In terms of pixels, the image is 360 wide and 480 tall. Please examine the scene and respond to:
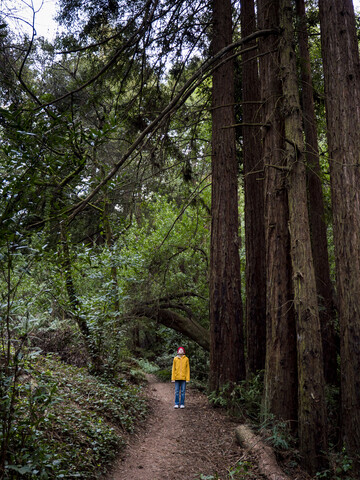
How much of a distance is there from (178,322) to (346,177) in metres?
8.68

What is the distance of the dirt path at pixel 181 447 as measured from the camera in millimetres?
5180

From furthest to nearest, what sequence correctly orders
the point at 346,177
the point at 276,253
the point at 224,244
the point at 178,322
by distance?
1. the point at 178,322
2. the point at 224,244
3. the point at 276,253
4. the point at 346,177

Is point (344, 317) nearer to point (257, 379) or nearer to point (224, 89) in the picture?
point (257, 379)

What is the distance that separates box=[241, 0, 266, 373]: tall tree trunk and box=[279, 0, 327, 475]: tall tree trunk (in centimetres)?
226

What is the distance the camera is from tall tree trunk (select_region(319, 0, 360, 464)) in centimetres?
545

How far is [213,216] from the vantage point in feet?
29.4

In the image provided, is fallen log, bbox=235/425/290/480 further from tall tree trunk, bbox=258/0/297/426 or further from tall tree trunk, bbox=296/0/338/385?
tall tree trunk, bbox=296/0/338/385

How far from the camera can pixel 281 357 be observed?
20.0ft

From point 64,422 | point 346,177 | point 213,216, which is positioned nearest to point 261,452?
point 64,422

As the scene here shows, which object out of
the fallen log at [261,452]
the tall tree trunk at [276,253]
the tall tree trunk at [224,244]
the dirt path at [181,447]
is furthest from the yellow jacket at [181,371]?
the tall tree trunk at [276,253]

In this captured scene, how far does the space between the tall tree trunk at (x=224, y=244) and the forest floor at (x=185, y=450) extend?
1081 millimetres

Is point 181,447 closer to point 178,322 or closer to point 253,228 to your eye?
point 253,228

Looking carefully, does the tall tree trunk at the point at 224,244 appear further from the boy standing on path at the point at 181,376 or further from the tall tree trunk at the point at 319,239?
the tall tree trunk at the point at 319,239

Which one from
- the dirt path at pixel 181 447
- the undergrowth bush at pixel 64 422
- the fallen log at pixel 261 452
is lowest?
the dirt path at pixel 181 447
